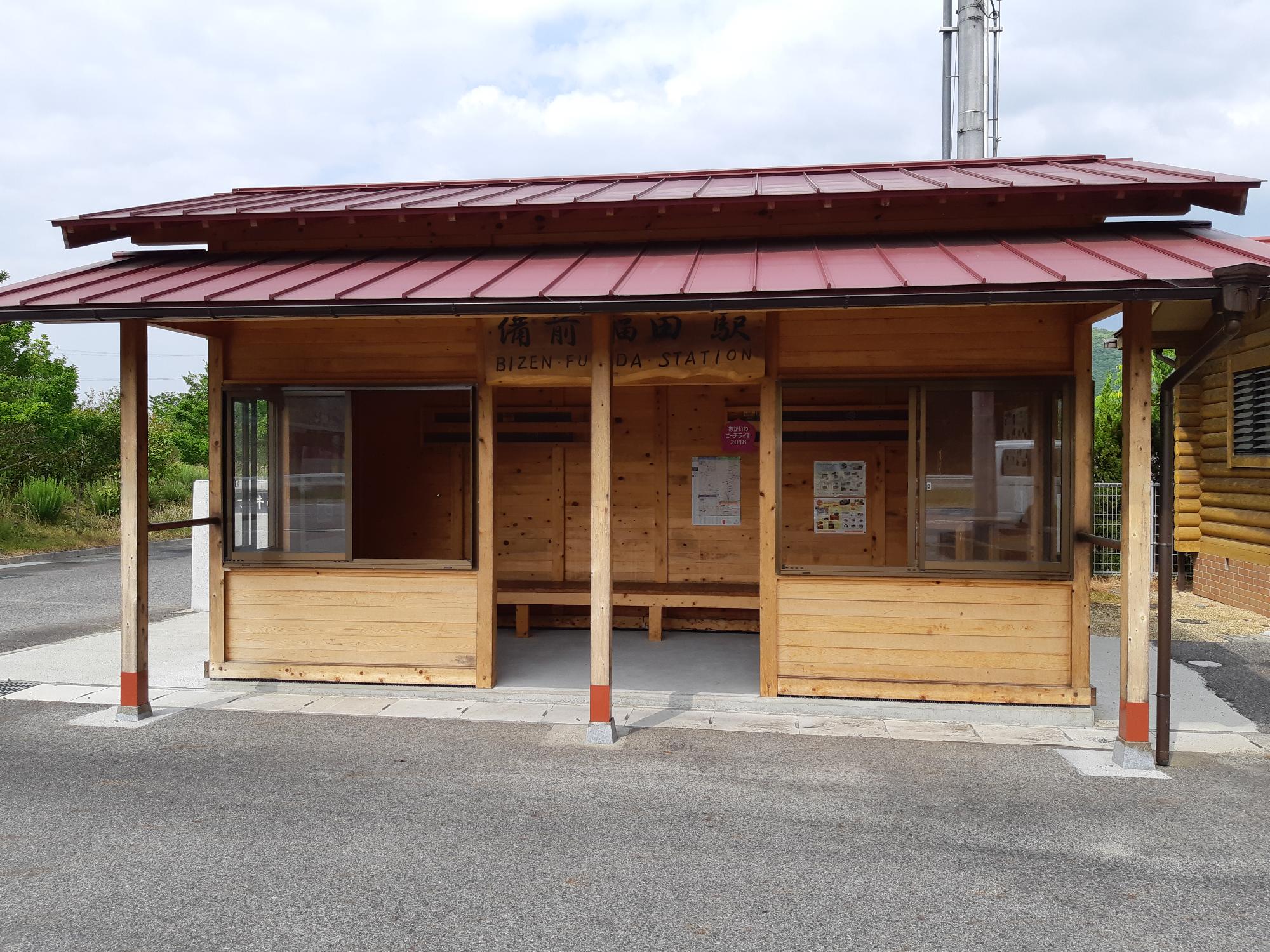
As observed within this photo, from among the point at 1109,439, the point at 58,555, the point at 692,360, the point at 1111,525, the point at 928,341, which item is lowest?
the point at 58,555

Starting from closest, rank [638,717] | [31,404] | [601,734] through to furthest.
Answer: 1. [601,734]
2. [638,717]
3. [31,404]

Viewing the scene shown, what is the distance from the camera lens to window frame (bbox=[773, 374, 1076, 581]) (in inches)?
262

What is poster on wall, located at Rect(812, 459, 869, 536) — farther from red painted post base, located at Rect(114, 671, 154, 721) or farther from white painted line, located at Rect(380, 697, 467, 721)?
red painted post base, located at Rect(114, 671, 154, 721)

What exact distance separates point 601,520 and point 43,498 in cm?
1768

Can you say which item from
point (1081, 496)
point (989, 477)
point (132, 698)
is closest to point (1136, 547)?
point (1081, 496)

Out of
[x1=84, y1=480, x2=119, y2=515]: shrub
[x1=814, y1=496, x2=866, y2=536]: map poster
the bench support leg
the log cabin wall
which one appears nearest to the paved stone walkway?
the bench support leg

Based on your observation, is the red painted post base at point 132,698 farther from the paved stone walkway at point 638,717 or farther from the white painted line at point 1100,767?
the white painted line at point 1100,767

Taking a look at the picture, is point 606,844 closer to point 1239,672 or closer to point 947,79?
point 1239,672

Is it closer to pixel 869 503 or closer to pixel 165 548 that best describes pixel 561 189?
pixel 869 503

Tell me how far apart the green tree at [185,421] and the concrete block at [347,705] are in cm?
1885

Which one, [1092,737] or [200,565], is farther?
[200,565]

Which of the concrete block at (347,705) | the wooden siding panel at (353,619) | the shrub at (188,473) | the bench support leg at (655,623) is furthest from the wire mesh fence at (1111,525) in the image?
the shrub at (188,473)

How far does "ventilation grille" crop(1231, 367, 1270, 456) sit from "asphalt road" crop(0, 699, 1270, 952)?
16.1ft

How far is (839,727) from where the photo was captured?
21.3 ft
